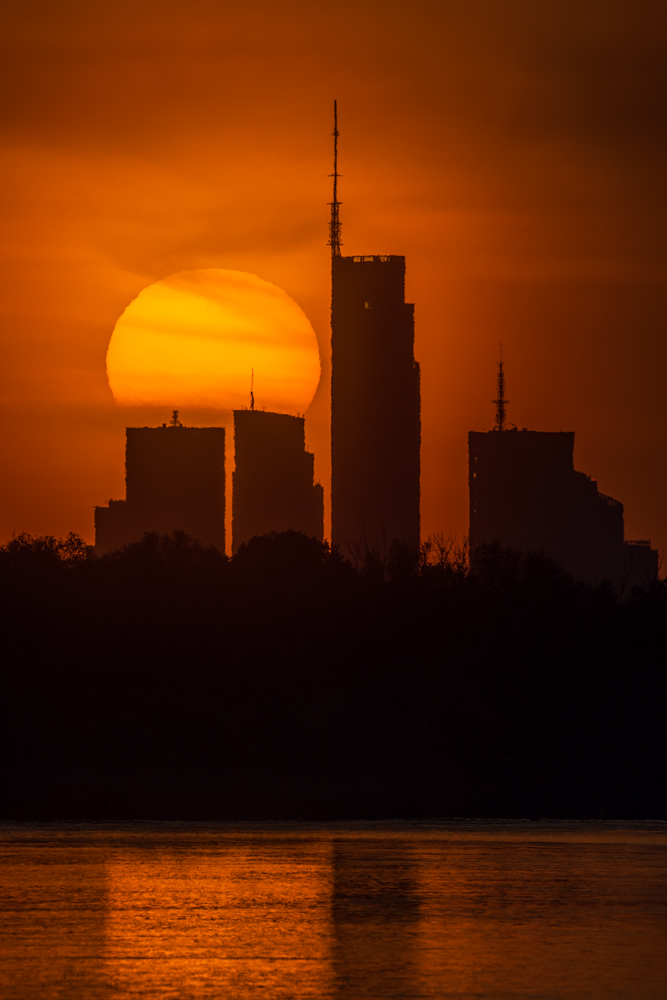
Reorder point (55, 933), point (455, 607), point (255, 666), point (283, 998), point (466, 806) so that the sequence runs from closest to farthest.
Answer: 1. point (283, 998)
2. point (55, 933)
3. point (466, 806)
4. point (255, 666)
5. point (455, 607)

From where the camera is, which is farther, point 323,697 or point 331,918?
point 323,697

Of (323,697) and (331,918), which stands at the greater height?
(323,697)

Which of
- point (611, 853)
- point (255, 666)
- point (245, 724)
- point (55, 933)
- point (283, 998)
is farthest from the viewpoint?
point (255, 666)

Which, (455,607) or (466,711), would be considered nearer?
Answer: (466,711)

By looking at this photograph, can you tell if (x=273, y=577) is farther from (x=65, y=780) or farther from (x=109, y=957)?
(x=109, y=957)

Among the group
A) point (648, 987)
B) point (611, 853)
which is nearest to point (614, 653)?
point (611, 853)

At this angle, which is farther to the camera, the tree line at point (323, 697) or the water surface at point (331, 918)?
the tree line at point (323, 697)

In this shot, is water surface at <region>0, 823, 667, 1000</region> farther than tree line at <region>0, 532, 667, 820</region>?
No

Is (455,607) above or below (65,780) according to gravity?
above
